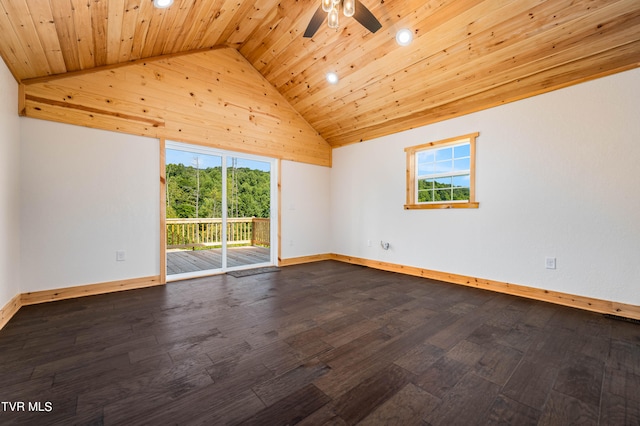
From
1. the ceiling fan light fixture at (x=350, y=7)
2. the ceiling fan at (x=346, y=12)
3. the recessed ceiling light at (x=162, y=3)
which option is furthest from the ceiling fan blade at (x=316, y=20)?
the recessed ceiling light at (x=162, y=3)

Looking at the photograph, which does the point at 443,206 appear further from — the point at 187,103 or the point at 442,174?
the point at 187,103

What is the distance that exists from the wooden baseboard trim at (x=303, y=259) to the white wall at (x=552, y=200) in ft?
6.32

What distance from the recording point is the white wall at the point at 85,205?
303cm

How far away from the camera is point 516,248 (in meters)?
3.43

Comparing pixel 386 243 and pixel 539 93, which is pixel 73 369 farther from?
pixel 539 93

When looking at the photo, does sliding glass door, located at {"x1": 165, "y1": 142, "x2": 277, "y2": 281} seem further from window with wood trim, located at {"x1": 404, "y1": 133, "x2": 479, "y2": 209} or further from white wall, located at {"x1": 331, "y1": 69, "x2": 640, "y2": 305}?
white wall, located at {"x1": 331, "y1": 69, "x2": 640, "y2": 305}

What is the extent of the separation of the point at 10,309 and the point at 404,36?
16.7 feet

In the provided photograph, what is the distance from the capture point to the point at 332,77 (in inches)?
168

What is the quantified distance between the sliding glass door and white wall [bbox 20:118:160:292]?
41cm

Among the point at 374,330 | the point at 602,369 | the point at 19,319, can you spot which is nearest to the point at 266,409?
the point at 374,330

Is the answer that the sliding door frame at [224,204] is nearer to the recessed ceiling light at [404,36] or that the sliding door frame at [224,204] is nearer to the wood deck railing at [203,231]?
the wood deck railing at [203,231]

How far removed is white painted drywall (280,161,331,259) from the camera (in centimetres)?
534

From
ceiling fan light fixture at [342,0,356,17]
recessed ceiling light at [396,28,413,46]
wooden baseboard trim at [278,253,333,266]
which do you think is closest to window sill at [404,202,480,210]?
wooden baseboard trim at [278,253,333,266]

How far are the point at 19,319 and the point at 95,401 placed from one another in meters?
1.99
